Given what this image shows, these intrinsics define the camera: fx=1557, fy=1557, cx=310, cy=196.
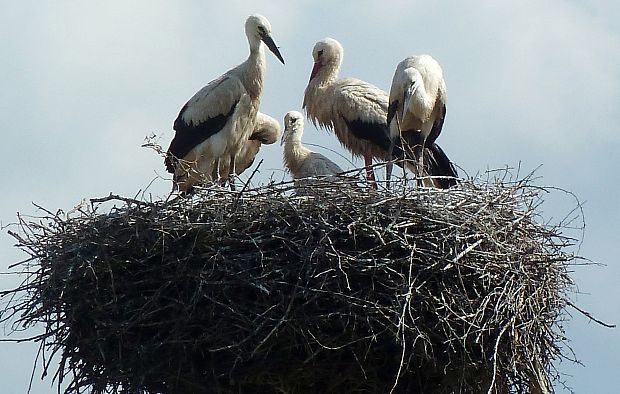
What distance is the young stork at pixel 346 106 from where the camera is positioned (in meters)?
10.1

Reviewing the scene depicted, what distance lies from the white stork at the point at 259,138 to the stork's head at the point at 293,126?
38 centimetres

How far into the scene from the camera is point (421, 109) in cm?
938

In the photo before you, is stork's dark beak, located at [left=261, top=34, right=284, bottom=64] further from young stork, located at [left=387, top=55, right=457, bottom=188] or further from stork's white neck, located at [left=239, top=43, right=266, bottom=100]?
young stork, located at [left=387, top=55, right=457, bottom=188]

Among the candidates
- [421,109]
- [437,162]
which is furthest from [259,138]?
[421,109]

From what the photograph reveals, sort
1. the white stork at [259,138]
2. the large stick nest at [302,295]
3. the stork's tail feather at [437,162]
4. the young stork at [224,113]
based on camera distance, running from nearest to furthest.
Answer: the large stick nest at [302,295]
the young stork at [224,113]
the stork's tail feather at [437,162]
the white stork at [259,138]

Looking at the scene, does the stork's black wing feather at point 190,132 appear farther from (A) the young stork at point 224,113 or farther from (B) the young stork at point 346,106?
(B) the young stork at point 346,106

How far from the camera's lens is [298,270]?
21.3 feet

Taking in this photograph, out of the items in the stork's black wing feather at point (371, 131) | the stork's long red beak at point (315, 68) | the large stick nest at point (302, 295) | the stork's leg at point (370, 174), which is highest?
the stork's long red beak at point (315, 68)

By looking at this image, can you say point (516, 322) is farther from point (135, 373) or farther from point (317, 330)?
point (135, 373)

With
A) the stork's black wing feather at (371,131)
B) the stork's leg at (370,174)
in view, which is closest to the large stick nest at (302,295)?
the stork's leg at (370,174)

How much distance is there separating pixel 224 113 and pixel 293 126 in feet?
1.47

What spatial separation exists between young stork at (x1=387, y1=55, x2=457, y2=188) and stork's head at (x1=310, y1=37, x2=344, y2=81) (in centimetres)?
82

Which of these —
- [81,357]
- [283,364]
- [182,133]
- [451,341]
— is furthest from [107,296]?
[182,133]

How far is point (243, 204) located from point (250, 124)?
9.47 feet
